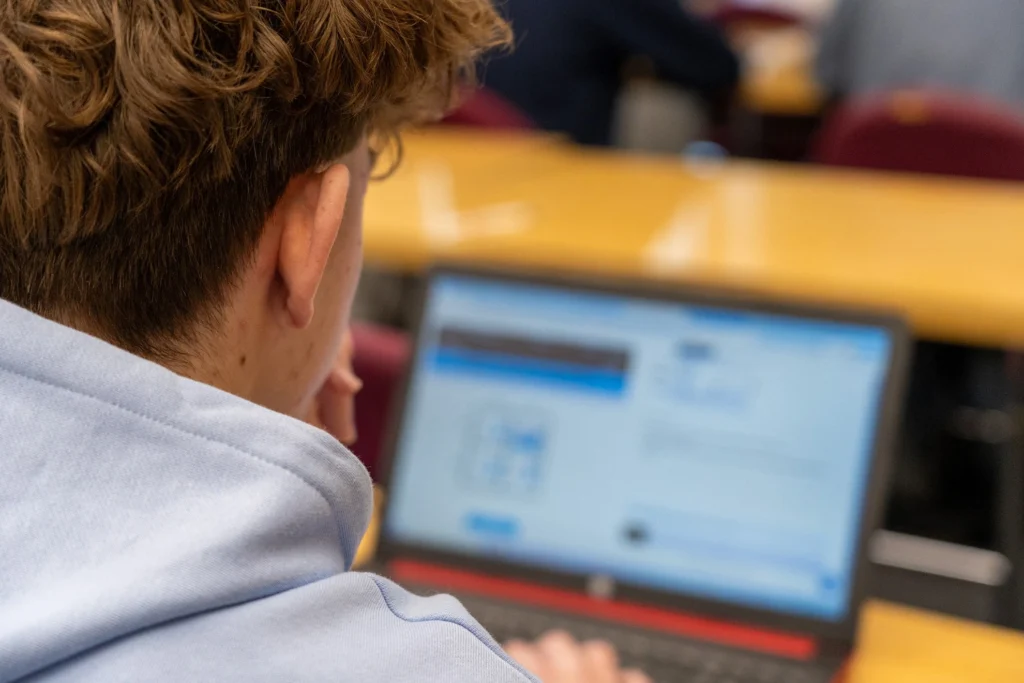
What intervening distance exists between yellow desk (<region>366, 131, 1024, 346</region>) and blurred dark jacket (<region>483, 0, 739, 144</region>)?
0.69 metres

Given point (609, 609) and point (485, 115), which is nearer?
point (609, 609)

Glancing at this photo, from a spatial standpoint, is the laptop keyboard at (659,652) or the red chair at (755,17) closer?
the laptop keyboard at (659,652)

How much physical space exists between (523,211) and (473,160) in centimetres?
49

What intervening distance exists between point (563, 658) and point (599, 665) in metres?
0.03

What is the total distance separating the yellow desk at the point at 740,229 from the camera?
150 centimetres

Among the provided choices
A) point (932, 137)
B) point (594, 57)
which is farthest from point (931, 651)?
point (594, 57)

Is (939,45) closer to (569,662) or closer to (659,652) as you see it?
(659,652)

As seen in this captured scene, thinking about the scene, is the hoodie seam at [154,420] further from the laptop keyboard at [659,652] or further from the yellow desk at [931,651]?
the yellow desk at [931,651]

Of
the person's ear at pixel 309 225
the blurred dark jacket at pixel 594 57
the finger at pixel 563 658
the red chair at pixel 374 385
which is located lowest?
the finger at pixel 563 658

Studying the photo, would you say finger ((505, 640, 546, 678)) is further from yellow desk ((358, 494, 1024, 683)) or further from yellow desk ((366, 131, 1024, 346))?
yellow desk ((366, 131, 1024, 346))

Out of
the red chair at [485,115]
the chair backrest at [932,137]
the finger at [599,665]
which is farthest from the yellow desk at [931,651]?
the red chair at [485,115]

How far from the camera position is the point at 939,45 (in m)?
2.93

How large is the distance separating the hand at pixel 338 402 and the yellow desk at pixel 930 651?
448 millimetres

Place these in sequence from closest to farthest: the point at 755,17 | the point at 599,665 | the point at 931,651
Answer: the point at 599,665
the point at 931,651
the point at 755,17
